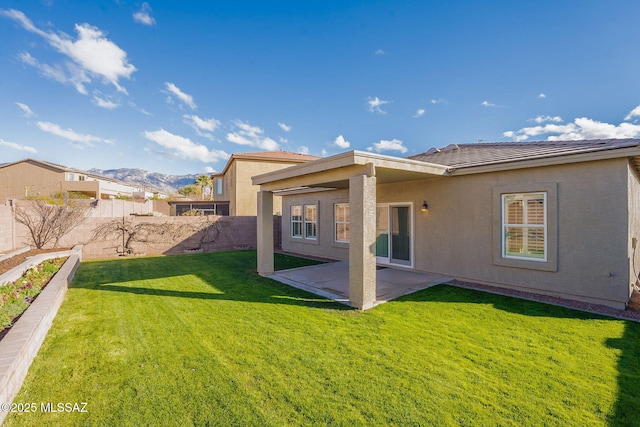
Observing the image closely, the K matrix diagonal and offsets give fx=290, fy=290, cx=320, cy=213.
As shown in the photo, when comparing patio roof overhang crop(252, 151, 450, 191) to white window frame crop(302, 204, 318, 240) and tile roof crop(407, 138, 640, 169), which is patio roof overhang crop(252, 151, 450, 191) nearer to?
tile roof crop(407, 138, 640, 169)

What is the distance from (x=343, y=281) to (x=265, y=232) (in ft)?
9.91

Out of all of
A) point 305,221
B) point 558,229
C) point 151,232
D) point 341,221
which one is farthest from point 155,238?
point 558,229

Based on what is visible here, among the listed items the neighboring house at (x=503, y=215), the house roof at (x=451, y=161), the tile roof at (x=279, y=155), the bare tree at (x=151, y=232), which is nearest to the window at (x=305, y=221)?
the bare tree at (x=151, y=232)

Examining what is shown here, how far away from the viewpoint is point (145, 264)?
12039 mm

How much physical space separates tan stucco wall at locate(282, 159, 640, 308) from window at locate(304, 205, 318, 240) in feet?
16.0

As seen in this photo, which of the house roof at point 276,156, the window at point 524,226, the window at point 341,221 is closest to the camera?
the window at point 524,226

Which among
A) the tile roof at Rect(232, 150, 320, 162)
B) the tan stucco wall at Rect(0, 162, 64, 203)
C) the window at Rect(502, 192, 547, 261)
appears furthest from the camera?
the tan stucco wall at Rect(0, 162, 64, 203)

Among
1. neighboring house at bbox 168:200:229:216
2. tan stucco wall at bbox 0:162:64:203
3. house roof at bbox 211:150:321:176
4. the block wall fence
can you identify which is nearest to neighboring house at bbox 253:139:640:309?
the block wall fence

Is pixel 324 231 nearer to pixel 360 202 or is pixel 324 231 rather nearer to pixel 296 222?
pixel 296 222

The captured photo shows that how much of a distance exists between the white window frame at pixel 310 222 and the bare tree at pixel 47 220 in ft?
34.5

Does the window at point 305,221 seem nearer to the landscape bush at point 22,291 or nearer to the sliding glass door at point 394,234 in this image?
the sliding glass door at point 394,234

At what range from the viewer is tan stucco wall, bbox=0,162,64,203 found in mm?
40719

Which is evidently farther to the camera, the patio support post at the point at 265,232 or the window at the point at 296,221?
the window at the point at 296,221

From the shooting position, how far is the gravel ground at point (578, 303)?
18.6 ft
